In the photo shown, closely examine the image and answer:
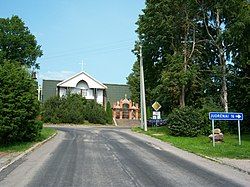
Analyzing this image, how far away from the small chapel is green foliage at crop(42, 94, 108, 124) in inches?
311

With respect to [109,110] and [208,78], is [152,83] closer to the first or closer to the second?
[208,78]

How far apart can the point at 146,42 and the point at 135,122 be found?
32.8 m

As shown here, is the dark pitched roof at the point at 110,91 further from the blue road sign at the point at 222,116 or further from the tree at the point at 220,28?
the blue road sign at the point at 222,116

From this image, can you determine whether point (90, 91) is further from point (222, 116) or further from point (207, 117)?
point (222, 116)

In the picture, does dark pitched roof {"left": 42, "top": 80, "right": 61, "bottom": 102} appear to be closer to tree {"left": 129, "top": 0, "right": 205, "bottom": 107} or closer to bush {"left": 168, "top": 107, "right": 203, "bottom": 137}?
tree {"left": 129, "top": 0, "right": 205, "bottom": 107}

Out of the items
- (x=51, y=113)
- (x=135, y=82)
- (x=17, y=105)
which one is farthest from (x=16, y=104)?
(x=135, y=82)

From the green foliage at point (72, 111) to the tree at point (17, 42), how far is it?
384 inches

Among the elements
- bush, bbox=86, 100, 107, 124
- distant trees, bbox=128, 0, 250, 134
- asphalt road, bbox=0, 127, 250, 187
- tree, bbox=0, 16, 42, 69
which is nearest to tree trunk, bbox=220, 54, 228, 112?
distant trees, bbox=128, 0, 250, 134

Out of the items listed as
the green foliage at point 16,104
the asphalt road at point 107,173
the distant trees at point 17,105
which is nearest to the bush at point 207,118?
the distant trees at point 17,105

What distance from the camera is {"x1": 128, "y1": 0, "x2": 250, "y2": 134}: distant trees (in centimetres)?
3725

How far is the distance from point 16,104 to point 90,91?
2185 inches

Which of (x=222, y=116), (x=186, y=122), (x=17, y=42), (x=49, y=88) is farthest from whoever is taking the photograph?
(x=49, y=88)

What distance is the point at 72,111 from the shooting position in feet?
206

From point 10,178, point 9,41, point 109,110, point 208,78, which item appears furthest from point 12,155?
point 109,110
